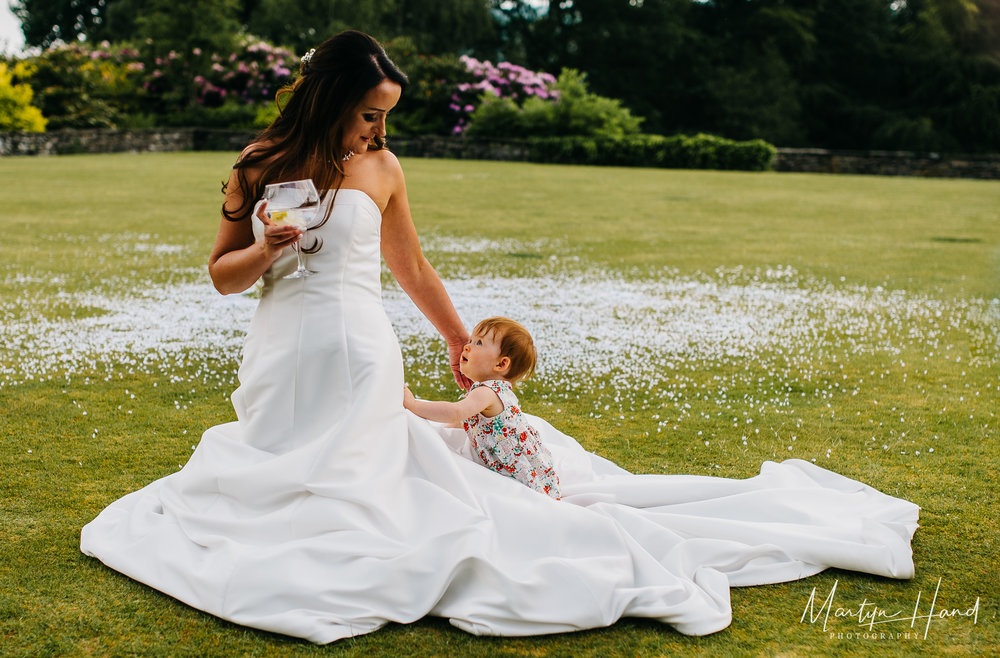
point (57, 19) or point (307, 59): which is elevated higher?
point (57, 19)

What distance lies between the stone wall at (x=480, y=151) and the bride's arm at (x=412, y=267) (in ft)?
90.6

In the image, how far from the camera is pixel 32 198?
17.3 m

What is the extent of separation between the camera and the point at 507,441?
3.81m

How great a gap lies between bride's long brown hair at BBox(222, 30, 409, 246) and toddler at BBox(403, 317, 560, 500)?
0.91 metres

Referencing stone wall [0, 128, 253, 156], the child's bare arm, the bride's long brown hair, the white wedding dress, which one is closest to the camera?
the white wedding dress

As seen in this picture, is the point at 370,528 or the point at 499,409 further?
the point at 499,409

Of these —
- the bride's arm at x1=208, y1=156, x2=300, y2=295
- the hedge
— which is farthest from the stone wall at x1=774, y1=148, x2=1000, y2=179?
the bride's arm at x1=208, y1=156, x2=300, y2=295

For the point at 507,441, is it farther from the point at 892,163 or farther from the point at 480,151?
the point at 892,163

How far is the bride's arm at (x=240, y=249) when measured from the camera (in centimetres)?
325

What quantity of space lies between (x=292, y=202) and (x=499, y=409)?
1.22 metres

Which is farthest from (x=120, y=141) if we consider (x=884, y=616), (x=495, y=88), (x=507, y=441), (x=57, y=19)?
(x=57, y=19)

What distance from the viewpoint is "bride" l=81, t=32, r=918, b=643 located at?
3186 millimetres

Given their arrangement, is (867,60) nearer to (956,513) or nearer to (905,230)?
(905,230)

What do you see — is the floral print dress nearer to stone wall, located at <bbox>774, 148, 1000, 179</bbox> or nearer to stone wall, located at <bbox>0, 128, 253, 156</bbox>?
stone wall, located at <bbox>0, 128, 253, 156</bbox>
